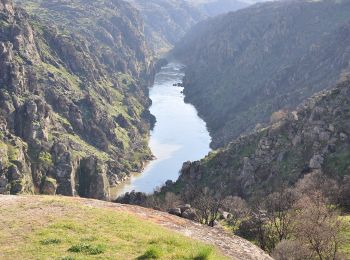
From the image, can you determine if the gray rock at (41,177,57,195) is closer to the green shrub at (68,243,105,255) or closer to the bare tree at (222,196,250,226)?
the bare tree at (222,196,250,226)

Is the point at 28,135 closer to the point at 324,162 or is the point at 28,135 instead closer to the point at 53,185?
the point at 53,185

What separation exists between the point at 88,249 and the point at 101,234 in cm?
327

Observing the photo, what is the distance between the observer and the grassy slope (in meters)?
26.2

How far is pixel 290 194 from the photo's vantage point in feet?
228

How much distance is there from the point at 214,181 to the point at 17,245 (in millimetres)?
110011

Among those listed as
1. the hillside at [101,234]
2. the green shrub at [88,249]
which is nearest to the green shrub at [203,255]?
the hillside at [101,234]

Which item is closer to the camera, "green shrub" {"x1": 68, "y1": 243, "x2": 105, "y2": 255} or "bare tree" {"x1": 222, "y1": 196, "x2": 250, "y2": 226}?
"green shrub" {"x1": 68, "y1": 243, "x2": 105, "y2": 255}

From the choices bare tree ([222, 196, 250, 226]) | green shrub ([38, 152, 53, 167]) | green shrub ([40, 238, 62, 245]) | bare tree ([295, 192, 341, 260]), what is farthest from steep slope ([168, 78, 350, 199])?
green shrub ([40, 238, 62, 245])

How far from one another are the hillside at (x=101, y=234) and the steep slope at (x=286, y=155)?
69401mm

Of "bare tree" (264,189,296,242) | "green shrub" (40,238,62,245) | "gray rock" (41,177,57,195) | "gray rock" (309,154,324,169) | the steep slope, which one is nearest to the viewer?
"green shrub" (40,238,62,245)

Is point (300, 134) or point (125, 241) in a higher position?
point (300, 134)

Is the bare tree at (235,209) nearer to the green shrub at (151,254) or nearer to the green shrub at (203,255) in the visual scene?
the green shrub at (203,255)

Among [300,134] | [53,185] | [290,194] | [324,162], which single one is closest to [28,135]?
[53,185]

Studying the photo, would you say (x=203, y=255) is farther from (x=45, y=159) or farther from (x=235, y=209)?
(x=45, y=159)
